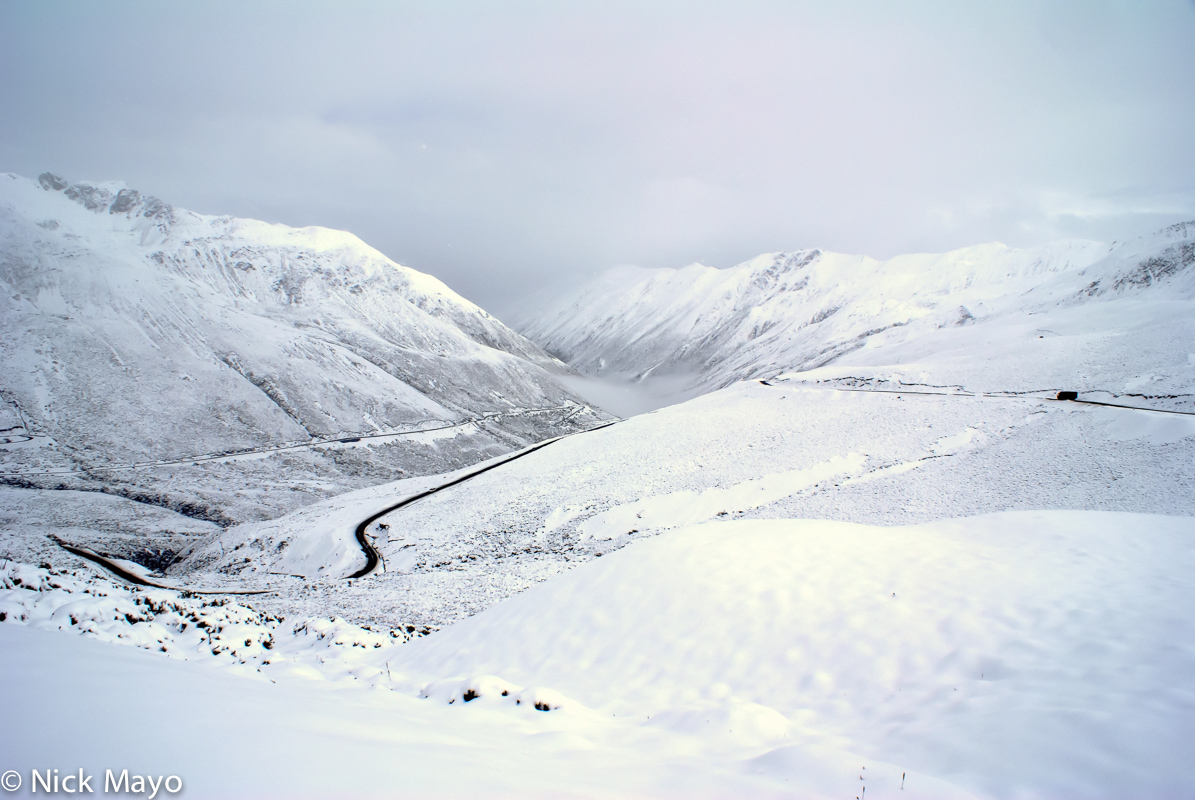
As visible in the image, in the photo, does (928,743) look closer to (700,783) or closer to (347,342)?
(700,783)

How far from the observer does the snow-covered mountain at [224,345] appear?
68625 mm

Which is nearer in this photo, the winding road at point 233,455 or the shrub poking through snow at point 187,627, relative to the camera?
the shrub poking through snow at point 187,627

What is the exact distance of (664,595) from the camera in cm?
1149

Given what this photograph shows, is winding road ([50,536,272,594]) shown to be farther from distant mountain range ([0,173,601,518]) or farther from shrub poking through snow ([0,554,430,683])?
distant mountain range ([0,173,601,518])

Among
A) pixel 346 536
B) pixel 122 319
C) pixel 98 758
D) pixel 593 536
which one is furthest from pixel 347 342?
pixel 98 758

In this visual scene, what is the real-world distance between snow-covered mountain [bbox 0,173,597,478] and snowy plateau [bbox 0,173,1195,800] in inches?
69.3

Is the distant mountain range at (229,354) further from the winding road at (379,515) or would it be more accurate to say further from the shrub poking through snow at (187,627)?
the shrub poking through snow at (187,627)

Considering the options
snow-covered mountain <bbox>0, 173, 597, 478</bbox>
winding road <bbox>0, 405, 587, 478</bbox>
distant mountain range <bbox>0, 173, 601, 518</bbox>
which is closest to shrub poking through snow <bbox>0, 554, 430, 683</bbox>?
winding road <bbox>0, 405, 587, 478</bbox>

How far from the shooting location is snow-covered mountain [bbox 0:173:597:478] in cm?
6862

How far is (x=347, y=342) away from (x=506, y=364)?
1647 inches

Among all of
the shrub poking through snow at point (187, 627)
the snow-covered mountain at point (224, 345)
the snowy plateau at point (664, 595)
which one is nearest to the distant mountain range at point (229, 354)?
the snow-covered mountain at point (224, 345)

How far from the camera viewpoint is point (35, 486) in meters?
49.2

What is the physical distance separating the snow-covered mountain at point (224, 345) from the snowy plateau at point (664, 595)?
1759 mm

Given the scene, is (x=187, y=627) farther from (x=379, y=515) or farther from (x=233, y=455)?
(x=233, y=455)
